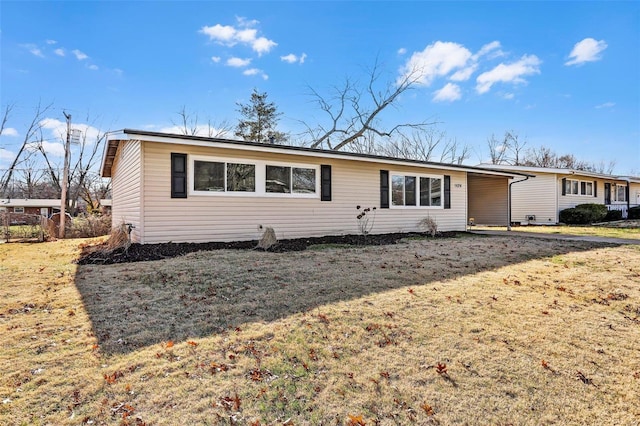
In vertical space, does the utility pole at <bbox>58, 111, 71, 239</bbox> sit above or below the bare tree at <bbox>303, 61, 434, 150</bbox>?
below

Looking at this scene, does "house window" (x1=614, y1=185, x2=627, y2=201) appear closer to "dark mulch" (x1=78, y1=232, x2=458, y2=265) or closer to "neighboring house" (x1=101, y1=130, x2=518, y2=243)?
"neighboring house" (x1=101, y1=130, x2=518, y2=243)

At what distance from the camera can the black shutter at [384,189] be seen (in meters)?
11.7

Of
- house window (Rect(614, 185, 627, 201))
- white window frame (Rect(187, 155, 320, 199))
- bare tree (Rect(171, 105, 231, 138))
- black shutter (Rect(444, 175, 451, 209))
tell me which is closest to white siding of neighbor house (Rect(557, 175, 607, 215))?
house window (Rect(614, 185, 627, 201))

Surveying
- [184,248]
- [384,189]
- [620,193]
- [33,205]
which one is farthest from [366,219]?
[33,205]

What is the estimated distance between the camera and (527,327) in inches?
144

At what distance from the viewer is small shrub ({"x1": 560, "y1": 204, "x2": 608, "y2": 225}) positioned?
18.1m

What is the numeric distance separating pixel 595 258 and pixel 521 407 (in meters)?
6.70

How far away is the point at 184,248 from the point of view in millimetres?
7840

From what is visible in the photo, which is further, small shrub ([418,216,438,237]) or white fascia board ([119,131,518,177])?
small shrub ([418,216,438,237])

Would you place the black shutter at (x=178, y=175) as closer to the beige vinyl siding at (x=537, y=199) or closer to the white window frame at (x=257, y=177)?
the white window frame at (x=257, y=177)

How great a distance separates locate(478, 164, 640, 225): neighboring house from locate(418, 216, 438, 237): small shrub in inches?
294

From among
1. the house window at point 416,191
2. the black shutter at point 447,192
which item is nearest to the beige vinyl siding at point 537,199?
the black shutter at point 447,192

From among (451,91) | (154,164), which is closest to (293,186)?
(154,164)

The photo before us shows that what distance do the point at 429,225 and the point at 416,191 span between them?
1.33 m
